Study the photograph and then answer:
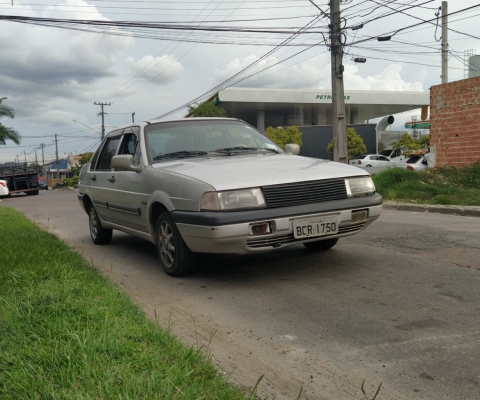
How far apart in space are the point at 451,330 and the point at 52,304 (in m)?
2.56

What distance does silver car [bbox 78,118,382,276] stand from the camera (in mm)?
4238

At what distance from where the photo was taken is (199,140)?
18.4ft

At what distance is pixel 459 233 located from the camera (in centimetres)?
664

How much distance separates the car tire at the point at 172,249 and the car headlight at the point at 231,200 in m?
0.58

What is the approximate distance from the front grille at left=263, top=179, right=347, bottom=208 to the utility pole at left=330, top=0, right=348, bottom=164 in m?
11.2

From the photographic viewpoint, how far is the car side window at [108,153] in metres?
6.48

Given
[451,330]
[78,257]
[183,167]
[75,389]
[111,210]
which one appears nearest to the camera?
[75,389]

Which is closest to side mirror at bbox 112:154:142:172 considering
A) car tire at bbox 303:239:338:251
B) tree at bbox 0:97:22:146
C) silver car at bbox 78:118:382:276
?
silver car at bbox 78:118:382:276

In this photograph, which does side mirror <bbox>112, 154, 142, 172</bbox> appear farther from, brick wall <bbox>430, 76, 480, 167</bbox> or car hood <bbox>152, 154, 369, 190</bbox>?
brick wall <bbox>430, 76, 480, 167</bbox>

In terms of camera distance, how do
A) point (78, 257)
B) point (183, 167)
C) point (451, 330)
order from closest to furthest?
point (451, 330)
point (183, 167)
point (78, 257)

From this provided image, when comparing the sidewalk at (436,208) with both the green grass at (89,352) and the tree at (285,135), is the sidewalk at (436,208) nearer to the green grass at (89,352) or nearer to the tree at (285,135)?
the green grass at (89,352)

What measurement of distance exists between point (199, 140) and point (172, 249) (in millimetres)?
1356

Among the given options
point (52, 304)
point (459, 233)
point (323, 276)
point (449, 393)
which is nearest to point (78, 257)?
point (52, 304)

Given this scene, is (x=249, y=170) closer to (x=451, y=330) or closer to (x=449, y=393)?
(x=451, y=330)
